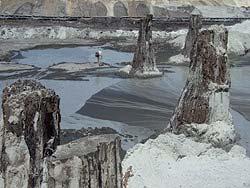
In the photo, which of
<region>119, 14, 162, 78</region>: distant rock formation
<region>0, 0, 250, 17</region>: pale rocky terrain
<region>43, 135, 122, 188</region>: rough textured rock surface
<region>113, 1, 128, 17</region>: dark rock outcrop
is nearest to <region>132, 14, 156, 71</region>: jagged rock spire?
<region>119, 14, 162, 78</region>: distant rock formation

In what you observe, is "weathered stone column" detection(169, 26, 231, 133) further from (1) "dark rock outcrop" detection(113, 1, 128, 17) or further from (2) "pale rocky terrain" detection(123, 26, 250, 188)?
(1) "dark rock outcrop" detection(113, 1, 128, 17)

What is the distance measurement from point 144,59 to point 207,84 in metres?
9.01

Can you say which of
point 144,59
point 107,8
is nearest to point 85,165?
point 144,59

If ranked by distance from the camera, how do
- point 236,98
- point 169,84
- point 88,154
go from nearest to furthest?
point 88,154 < point 236,98 < point 169,84

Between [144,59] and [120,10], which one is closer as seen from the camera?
[144,59]

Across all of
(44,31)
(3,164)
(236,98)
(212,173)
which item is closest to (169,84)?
(236,98)

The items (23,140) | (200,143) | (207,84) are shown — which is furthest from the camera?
(207,84)

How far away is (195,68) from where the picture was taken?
9.59 m

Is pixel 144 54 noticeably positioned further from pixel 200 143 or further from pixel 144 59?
pixel 200 143

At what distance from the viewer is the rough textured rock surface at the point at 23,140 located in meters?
2.82

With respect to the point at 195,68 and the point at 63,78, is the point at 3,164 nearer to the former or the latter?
the point at 195,68

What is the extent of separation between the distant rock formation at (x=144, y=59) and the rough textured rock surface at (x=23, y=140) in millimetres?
14926

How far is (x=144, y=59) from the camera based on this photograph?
18.4 meters

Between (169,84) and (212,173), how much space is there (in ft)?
29.4
